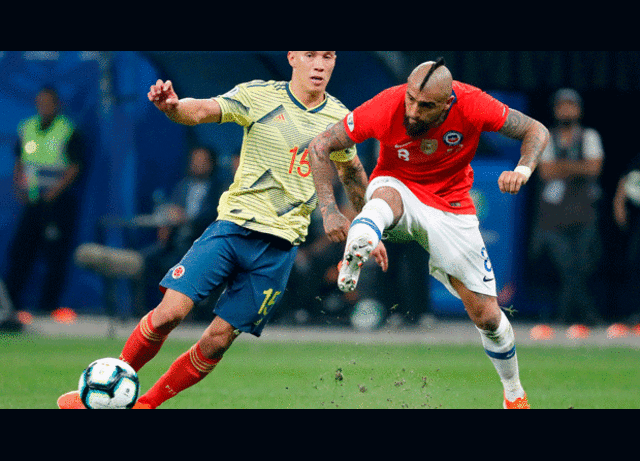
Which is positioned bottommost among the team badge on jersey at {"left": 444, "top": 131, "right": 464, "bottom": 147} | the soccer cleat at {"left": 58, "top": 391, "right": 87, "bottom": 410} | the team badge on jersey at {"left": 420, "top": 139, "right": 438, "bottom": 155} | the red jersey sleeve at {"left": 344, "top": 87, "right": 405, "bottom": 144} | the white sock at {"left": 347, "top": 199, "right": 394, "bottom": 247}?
the soccer cleat at {"left": 58, "top": 391, "right": 87, "bottom": 410}

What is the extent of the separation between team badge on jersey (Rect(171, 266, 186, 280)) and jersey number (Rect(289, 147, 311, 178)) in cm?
92

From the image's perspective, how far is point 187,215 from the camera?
36.1 feet

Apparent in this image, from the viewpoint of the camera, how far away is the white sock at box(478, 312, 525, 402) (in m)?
5.66

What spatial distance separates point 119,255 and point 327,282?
257 cm

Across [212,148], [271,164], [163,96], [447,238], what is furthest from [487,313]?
[212,148]

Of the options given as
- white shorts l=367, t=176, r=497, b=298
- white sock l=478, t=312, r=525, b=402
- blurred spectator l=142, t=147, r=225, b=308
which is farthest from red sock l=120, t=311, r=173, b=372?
blurred spectator l=142, t=147, r=225, b=308

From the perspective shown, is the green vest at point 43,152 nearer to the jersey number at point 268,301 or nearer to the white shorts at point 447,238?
the jersey number at point 268,301

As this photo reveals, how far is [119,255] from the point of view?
1089cm

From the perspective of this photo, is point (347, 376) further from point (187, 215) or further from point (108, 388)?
point (187, 215)

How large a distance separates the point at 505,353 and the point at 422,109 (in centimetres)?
168

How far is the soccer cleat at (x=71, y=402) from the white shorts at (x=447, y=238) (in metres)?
2.11

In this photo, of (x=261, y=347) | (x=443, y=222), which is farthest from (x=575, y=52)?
(x=443, y=222)

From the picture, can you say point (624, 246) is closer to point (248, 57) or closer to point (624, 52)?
point (624, 52)

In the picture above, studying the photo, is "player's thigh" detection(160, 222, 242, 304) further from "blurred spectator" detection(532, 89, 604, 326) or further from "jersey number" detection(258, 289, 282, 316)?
"blurred spectator" detection(532, 89, 604, 326)
